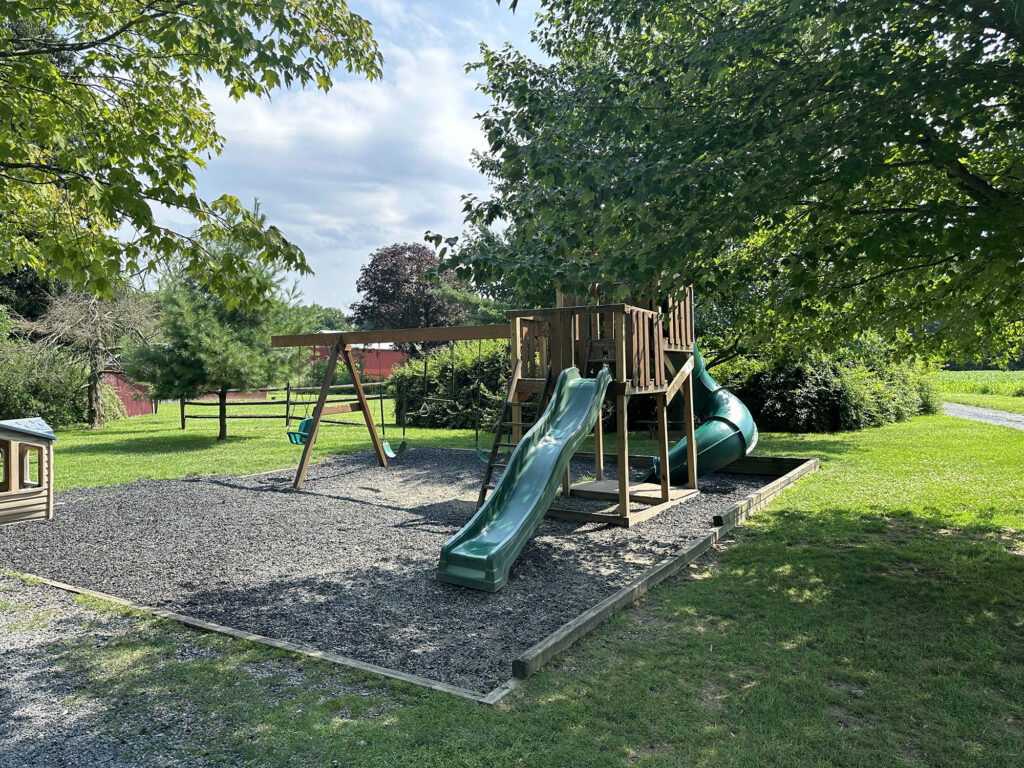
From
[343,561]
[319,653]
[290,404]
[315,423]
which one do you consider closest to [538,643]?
[319,653]

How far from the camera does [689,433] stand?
382 inches

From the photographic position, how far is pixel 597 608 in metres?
4.80

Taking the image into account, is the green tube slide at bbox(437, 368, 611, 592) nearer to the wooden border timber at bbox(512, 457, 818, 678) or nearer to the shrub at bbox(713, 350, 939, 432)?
the wooden border timber at bbox(512, 457, 818, 678)

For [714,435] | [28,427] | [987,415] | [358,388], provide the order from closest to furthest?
[28,427] < [714,435] < [358,388] < [987,415]

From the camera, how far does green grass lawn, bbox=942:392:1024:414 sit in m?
25.0

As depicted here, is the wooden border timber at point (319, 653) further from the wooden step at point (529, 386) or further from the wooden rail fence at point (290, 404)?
the wooden rail fence at point (290, 404)

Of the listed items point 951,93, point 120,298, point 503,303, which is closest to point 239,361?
point 120,298

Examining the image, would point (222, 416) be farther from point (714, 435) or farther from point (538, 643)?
point (538, 643)

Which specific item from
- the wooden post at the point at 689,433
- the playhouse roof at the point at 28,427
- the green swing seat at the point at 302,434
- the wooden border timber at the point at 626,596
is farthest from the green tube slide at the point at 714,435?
the playhouse roof at the point at 28,427

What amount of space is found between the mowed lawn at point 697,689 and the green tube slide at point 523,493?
1286 mm

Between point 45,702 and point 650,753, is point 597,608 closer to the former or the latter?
point 650,753

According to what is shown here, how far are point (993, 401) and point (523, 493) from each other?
29.6 metres

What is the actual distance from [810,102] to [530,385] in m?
4.68

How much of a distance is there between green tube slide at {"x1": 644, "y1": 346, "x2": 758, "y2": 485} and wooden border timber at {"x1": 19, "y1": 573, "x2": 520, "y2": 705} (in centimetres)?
690
